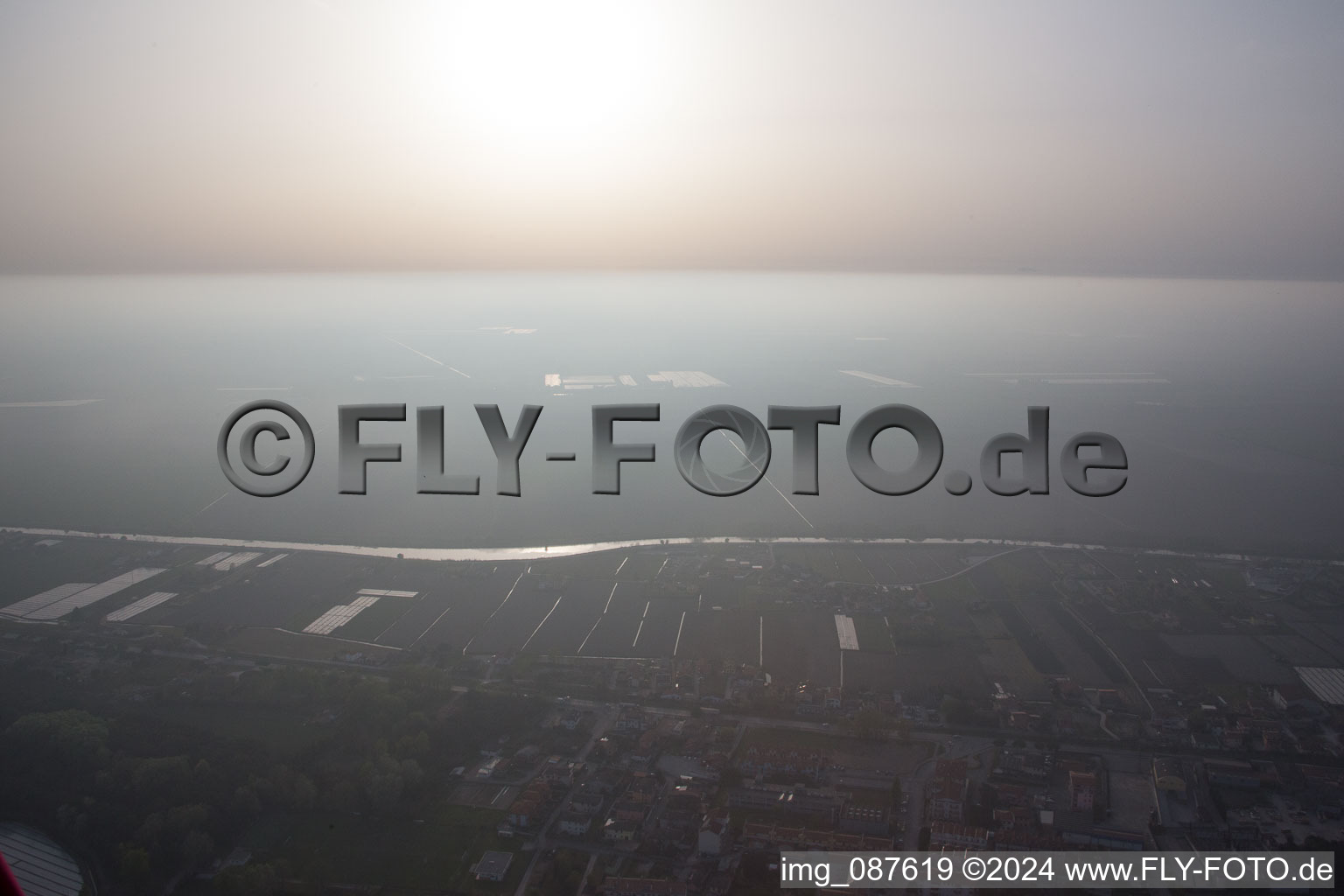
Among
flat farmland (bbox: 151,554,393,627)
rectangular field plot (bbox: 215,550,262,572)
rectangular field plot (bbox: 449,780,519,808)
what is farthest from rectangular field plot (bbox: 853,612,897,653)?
rectangular field plot (bbox: 215,550,262,572)

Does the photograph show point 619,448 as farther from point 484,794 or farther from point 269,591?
point 269,591

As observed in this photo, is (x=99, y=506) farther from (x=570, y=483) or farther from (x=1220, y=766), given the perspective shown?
(x=1220, y=766)

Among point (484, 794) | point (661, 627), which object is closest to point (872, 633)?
point (661, 627)

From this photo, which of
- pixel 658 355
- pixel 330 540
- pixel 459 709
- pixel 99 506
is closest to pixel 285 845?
pixel 459 709

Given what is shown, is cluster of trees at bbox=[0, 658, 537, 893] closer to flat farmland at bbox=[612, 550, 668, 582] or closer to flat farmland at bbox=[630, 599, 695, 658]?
flat farmland at bbox=[630, 599, 695, 658]

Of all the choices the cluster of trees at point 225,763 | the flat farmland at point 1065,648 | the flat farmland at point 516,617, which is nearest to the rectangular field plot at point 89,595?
the cluster of trees at point 225,763
